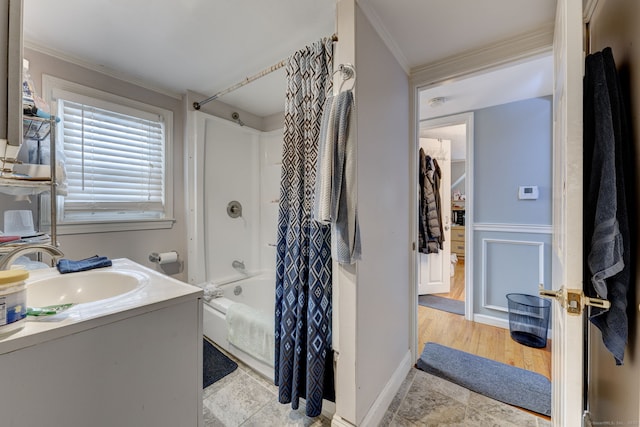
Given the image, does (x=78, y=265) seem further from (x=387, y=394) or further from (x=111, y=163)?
(x=387, y=394)

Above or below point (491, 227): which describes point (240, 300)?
below

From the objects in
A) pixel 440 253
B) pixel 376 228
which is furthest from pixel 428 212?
pixel 376 228

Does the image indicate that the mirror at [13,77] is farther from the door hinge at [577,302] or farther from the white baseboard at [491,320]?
the white baseboard at [491,320]

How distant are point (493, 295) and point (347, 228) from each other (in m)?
2.17

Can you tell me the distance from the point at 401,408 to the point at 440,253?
2196mm

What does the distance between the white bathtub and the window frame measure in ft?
2.64

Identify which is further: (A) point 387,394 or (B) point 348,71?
(A) point 387,394

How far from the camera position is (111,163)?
6.31 ft

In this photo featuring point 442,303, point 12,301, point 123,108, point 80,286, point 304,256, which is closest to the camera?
point 12,301

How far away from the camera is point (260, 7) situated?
1.27 metres

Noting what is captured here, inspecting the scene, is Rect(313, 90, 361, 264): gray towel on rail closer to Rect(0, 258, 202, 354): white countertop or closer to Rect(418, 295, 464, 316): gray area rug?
Rect(0, 258, 202, 354): white countertop

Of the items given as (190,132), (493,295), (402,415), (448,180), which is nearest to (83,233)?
(190,132)

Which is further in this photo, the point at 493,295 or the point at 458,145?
the point at 458,145

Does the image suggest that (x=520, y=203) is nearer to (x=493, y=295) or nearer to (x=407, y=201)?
(x=493, y=295)
